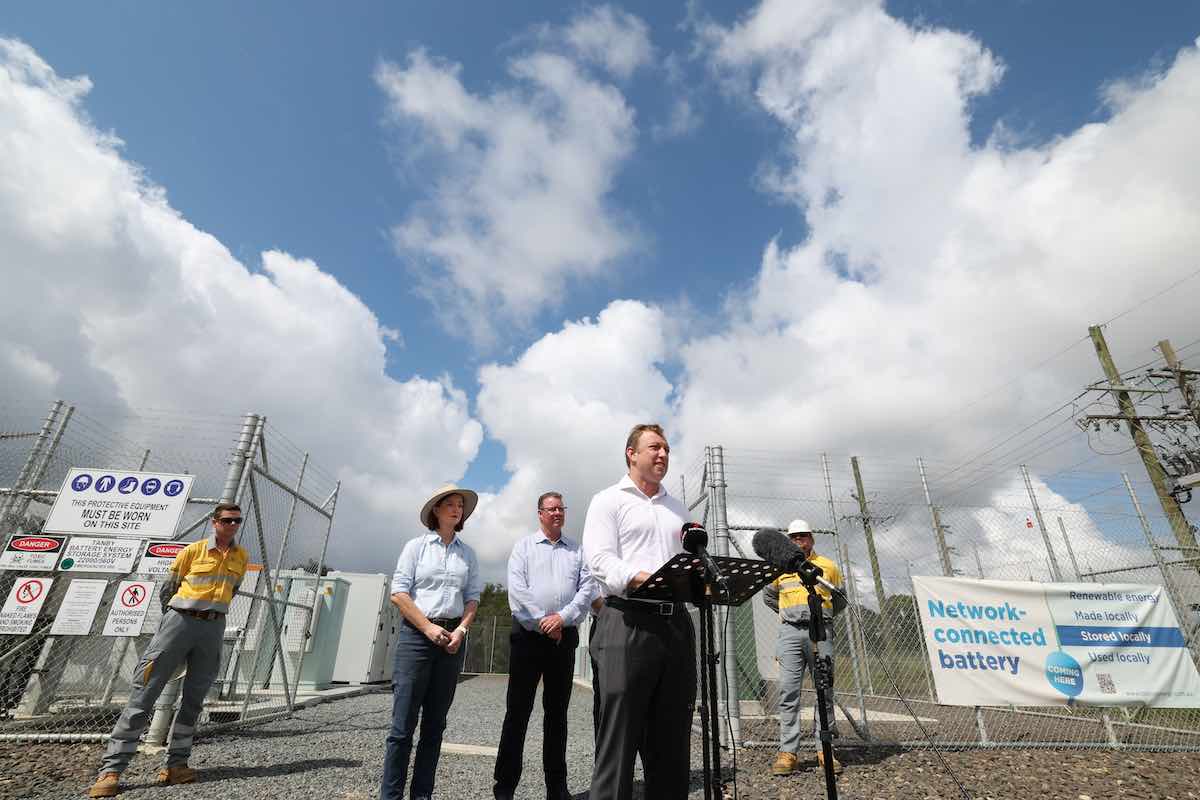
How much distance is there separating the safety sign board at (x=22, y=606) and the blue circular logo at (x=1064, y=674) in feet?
33.7

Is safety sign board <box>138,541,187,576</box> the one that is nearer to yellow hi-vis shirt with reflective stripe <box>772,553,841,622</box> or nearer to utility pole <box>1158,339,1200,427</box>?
yellow hi-vis shirt with reflective stripe <box>772,553,841,622</box>

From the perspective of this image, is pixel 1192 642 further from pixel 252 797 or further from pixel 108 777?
pixel 108 777

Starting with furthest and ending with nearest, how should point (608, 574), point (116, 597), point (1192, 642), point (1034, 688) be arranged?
point (1192, 642) → point (1034, 688) → point (116, 597) → point (608, 574)

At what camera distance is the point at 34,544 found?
5.27 meters

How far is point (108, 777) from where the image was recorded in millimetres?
3586

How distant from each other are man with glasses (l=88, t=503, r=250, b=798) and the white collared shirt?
3570 mm

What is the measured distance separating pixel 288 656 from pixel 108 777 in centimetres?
895

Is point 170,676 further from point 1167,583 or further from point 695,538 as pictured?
point 1167,583

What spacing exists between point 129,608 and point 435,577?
3.64 meters

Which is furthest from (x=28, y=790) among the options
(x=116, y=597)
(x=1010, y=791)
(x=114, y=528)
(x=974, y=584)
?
(x=974, y=584)

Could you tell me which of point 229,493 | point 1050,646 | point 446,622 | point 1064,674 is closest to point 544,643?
point 446,622

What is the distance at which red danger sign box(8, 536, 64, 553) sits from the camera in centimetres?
525

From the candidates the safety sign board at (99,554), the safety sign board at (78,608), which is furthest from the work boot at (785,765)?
the safety sign board at (78,608)

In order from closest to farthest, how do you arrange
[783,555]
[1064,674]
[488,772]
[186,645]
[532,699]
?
[783,555]
[532,699]
[186,645]
[488,772]
[1064,674]
